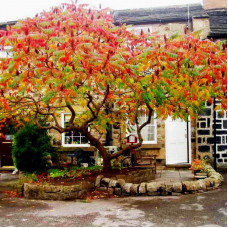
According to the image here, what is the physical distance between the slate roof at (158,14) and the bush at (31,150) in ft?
22.4

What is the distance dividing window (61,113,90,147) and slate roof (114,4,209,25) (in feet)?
16.9

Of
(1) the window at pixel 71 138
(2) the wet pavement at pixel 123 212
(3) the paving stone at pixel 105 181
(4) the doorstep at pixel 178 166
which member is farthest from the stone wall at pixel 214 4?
(3) the paving stone at pixel 105 181

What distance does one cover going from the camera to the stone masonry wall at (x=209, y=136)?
50.1 feet

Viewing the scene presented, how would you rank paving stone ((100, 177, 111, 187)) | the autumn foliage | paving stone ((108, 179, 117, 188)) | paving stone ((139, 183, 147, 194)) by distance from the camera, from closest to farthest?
the autumn foliage, paving stone ((139, 183, 147, 194)), paving stone ((108, 179, 117, 188)), paving stone ((100, 177, 111, 187))

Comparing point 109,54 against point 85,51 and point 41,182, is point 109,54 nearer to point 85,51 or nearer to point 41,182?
point 85,51

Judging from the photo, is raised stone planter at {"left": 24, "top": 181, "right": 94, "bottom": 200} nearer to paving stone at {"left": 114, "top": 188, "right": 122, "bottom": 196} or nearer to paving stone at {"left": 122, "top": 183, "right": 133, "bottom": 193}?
paving stone at {"left": 114, "top": 188, "right": 122, "bottom": 196}

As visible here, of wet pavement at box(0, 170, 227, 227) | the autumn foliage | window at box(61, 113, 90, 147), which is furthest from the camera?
window at box(61, 113, 90, 147)

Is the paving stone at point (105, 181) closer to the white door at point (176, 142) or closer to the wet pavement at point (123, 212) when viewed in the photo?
the wet pavement at point (123, 212)

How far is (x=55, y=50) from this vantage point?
8.45 meters

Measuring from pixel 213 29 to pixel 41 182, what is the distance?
33.9 ft

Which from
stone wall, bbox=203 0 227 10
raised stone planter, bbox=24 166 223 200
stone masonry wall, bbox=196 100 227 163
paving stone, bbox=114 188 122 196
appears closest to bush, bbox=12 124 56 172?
raised stone planter, bbox=24 166 223 200

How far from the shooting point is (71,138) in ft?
55.0

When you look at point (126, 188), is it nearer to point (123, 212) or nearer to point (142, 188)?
point (142, 188)

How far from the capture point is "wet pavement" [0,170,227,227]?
24.2 feet
